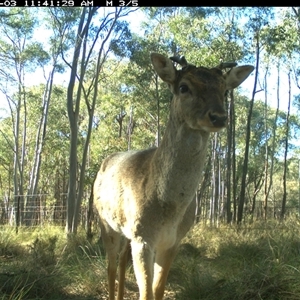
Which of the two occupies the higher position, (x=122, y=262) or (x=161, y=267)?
(x=161, y=267)

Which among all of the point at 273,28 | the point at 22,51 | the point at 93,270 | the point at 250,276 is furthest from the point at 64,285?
the point at 22,51

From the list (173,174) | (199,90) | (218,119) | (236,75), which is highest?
(236,75)

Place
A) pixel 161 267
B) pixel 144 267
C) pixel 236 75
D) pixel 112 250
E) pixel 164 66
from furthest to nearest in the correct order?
pixel 112 250 → pixel 161 267 → pixel 236 75 → pixel 164 66 → pixel 144 267

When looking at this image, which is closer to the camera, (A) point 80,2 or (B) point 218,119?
(B) point 218,119

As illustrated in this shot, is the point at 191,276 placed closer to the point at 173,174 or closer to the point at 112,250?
the point at 112,250

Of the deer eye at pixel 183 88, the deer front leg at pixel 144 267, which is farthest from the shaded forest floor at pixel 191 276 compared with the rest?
the deer eye at pixel 183 88

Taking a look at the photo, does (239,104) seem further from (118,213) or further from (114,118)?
(118,213)

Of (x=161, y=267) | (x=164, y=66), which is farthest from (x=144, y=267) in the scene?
(x=164, y=66)

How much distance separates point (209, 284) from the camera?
20.1 feet

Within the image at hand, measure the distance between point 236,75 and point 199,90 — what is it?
0.82 metres

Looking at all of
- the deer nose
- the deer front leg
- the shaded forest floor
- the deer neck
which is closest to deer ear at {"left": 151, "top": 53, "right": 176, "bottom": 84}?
the deer neck

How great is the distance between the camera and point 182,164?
4.09 meters

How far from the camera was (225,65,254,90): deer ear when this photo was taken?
446cm

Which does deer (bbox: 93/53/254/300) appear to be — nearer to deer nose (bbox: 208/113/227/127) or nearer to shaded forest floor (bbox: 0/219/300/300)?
deer nose (bbox: 208/113/227/127)
